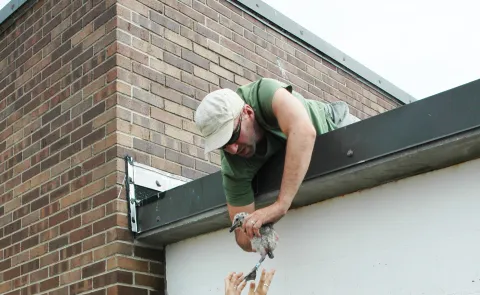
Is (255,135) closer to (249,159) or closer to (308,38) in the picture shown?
(249,159)

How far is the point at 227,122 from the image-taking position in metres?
3.29

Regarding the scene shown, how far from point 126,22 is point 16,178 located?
1.54 metres

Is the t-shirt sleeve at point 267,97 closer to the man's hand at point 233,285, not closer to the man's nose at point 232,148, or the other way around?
the man's nose at point 232,148

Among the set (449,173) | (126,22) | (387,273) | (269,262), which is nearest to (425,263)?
(387,273)

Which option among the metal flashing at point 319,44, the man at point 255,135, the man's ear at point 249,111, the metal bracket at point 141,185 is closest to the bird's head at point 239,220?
the man at point 255,135

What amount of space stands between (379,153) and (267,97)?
1.98 ft

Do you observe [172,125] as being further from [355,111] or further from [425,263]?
[355,111]

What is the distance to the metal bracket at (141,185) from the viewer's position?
14.7 ft

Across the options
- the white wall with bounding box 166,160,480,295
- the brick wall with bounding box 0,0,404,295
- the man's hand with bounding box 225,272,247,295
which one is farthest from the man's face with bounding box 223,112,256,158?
the brick wall with bounding box 0,0,404,295

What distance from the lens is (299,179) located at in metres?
3.23

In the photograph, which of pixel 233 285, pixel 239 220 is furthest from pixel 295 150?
pixel 233 285

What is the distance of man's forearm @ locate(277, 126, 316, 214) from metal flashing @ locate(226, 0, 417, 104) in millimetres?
2993

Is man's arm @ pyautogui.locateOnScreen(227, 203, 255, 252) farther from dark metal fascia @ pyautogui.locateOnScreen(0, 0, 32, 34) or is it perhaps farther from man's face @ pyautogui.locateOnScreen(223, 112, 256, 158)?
dark metal fascia @ pyautogui.locateOnScreen(0, 0, 32, 34)

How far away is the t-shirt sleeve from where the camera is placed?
11.1 ft
